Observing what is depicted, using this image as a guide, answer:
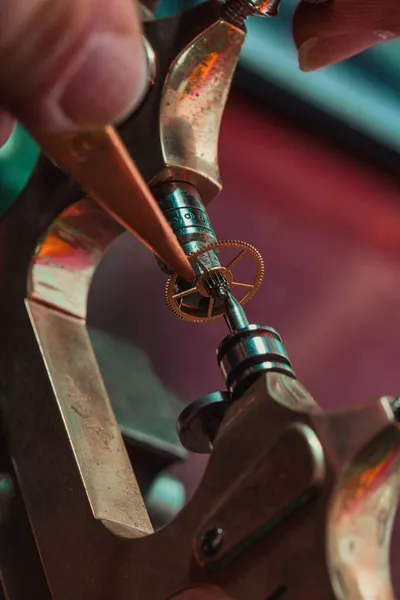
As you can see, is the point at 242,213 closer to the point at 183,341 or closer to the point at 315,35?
the point at 183,341

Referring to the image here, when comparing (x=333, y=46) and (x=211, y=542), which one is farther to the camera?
(x=333, y=46)

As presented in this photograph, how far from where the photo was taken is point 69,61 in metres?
0.27

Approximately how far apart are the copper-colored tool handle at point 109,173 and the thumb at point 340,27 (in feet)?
0.76

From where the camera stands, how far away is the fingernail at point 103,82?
272mm

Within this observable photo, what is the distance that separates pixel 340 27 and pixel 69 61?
0.26 metres

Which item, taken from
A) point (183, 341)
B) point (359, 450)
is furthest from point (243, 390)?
point (183, 341)

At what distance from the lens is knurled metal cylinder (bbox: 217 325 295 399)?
1.20 ft

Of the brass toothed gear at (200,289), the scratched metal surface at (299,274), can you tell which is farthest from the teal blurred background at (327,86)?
the brass toothed gear at (200,289)

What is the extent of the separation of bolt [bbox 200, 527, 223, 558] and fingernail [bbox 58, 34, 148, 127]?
7.1 inches

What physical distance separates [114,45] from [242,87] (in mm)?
595

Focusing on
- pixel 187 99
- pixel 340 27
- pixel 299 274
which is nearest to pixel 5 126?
pixel 187 99

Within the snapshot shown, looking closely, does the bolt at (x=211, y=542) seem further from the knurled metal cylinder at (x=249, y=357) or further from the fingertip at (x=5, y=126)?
the fingertip at (x=5, y=126)

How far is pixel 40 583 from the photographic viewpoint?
0.43m

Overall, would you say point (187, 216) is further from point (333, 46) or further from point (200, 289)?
point (333, 46)
